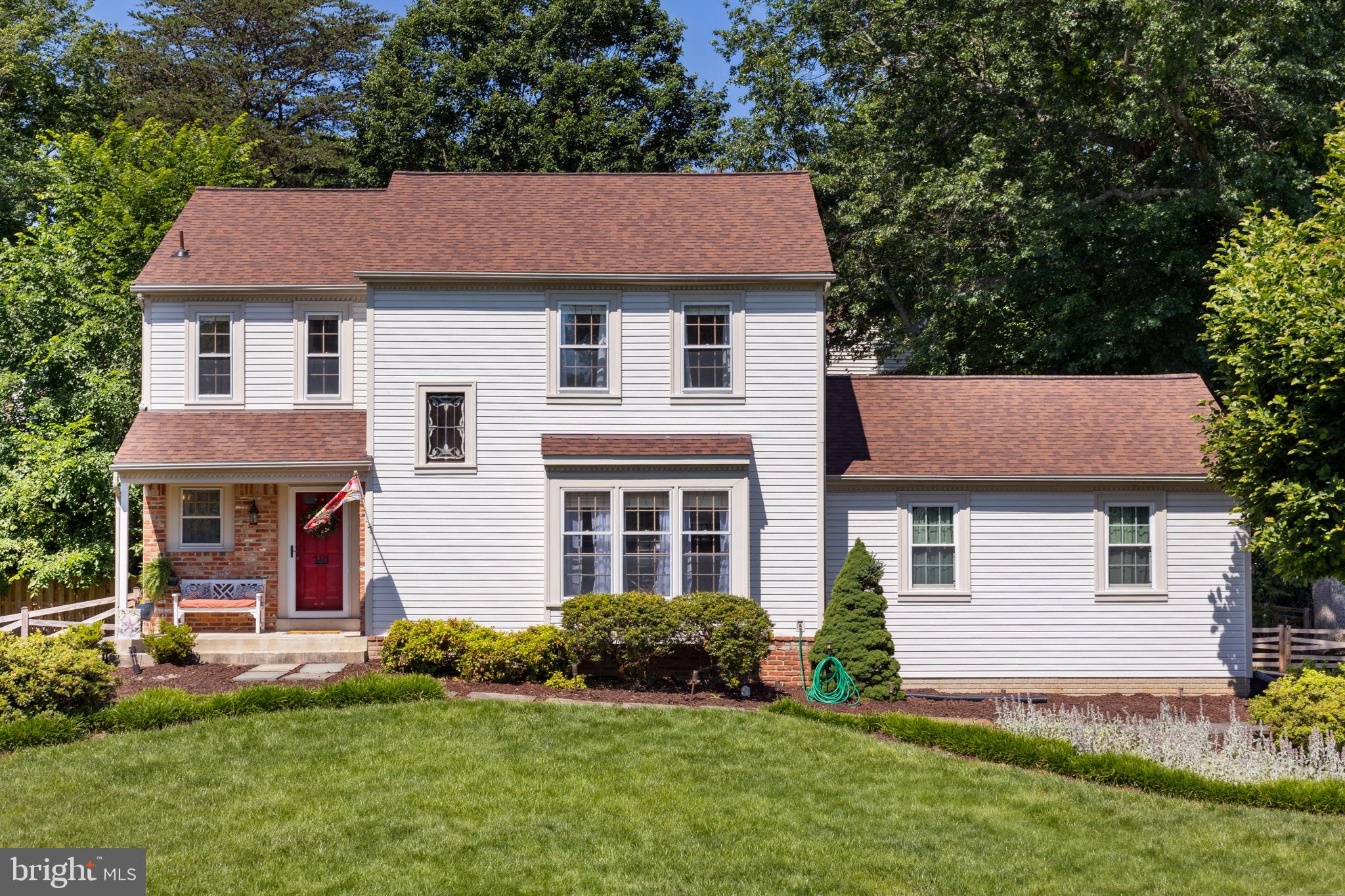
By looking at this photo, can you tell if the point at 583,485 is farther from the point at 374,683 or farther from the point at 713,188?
the point at 713,188

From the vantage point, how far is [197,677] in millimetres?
15258

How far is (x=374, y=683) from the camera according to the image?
13.9 metres

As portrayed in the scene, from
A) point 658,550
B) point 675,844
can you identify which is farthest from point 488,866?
point 658,550

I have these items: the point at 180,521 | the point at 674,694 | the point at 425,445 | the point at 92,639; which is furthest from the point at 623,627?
the point at 180,521

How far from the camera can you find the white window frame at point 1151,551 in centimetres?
1788

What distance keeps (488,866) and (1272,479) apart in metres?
12.4

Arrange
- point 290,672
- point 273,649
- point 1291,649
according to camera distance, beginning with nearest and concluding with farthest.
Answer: point 290,672 → point 273,649 → point 1291,649

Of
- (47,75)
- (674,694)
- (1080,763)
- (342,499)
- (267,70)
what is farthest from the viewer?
(267,70)

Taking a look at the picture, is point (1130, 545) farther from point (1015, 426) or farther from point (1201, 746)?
point (1201, 746)

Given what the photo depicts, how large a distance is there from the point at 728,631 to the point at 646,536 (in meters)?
2.32

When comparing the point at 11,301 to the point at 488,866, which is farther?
the point at 11,301

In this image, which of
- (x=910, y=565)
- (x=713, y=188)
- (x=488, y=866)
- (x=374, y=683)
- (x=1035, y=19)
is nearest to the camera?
(x=488, y=866)

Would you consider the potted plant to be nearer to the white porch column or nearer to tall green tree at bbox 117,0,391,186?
the white porch column

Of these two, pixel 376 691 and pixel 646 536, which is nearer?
pixel 376 691
